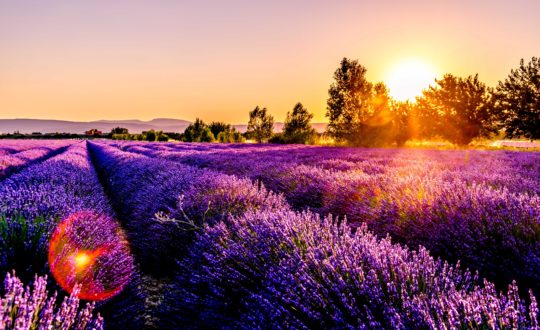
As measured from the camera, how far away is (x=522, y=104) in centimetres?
2728

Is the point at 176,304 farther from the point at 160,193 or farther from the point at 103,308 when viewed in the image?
the point at 160,193

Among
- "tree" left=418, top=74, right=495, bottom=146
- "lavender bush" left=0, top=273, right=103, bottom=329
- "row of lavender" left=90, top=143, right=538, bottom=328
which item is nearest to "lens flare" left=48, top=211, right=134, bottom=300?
"row of lavender" left=90, top=143, right=538, bottom=328

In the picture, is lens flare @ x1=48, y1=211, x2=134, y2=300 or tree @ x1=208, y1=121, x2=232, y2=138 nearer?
lens flare @ x1=48, y1=211, x2=134, y2=300

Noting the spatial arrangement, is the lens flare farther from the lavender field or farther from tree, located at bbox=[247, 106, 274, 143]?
tree, located at bbox=[247, 106, 274, 143]

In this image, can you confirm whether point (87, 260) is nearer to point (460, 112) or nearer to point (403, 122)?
point (403, 122)

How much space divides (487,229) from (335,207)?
150 centimetres

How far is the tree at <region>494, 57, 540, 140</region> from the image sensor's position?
86.8 ft

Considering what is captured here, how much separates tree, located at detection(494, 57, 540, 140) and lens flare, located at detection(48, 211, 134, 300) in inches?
1249

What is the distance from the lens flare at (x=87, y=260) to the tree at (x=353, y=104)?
99.2 feet

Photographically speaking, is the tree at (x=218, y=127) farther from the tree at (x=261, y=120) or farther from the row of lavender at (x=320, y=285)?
the row of lavender at (x=320, y=285)

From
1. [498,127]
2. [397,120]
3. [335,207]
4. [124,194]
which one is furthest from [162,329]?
[498,127]

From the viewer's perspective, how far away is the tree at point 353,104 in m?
31.7

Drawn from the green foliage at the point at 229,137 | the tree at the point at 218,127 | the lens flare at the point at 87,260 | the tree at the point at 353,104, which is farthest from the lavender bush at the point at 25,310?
the tree at the point at 218,127

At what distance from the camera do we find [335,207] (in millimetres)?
3559
